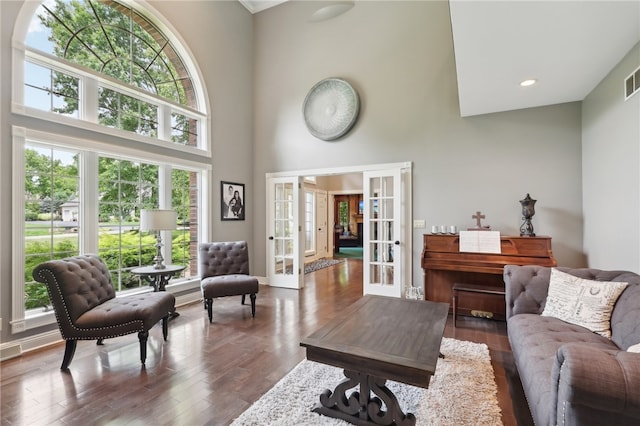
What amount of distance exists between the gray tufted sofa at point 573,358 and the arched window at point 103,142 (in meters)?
4.33

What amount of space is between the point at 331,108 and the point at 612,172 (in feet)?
12.8

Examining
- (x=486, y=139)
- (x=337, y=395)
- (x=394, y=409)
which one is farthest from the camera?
(x=486, y=139)

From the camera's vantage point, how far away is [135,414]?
6.33 ft

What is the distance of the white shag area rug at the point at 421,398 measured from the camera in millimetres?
1826

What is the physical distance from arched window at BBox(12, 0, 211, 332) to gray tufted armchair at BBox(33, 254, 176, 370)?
0.84 metres

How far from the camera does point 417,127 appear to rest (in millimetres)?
4602

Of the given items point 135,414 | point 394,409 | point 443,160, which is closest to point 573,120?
point 443,160

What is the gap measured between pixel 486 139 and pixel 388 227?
194 cm

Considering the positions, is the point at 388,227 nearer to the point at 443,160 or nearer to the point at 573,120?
the point at 443,160

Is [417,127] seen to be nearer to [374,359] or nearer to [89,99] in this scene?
[374,359]

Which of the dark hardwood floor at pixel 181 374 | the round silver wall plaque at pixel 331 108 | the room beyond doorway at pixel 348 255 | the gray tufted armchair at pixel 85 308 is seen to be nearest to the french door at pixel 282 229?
the round silver wall plaque at pixel 331 108

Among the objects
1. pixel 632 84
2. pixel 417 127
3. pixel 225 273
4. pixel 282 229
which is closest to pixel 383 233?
pixel 417 127

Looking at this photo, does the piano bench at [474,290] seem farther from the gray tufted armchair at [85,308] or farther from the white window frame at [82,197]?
the white window frame at [82,197]

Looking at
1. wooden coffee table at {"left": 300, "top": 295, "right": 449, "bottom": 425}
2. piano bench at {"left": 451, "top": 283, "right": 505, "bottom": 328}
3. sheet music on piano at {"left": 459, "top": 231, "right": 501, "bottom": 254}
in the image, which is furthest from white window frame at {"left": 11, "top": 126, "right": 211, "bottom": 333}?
sheet music on piano at {"left": 459, "top": 231, "right": 501, "bottom": 254}
